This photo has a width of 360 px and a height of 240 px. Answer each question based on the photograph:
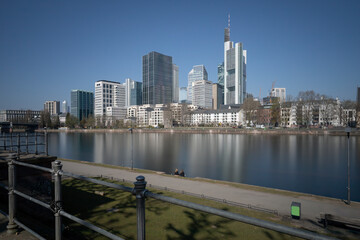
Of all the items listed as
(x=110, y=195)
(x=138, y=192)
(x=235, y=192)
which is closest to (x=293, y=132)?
(x=235, y=192)

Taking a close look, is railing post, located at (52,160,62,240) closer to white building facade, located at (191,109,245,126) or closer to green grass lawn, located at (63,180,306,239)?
green grass lawn, located at (63,180,306,239)

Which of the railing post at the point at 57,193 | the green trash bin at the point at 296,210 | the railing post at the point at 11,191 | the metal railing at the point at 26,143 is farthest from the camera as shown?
the green trash bin at the point at 296,210

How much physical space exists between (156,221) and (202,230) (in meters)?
2.08

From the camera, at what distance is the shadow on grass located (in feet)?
29.6

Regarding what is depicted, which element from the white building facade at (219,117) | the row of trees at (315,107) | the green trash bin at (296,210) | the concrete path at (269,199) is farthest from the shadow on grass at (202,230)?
the white building facade at (219,117)

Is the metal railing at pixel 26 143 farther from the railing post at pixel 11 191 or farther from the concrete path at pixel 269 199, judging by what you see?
the concrete path at pixel 269 199

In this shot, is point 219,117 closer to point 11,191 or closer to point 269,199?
point 269,199

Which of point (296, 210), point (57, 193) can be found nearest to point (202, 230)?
point (296, 210)

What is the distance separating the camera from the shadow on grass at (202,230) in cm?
902

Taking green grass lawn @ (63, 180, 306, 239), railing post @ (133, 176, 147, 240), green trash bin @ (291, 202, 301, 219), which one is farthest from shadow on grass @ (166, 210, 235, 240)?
railing post @ (133, 176, 147, 240)

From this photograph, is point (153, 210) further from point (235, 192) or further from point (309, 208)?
point (309, 208)

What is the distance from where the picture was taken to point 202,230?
375 inches

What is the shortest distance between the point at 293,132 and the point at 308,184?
7645 centimetres

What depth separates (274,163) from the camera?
1491 inches
